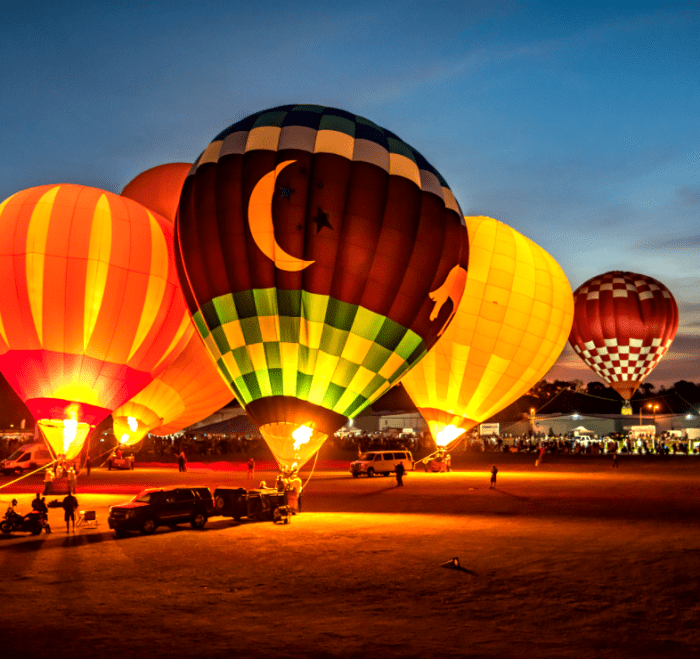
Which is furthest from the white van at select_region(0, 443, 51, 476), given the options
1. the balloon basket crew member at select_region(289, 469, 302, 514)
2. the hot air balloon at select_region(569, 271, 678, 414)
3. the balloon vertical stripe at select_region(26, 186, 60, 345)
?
the hot air balloon at select_region(569, 271, 678, 414)

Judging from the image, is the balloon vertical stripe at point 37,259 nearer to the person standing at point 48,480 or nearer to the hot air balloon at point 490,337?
the person standing at point 48,480

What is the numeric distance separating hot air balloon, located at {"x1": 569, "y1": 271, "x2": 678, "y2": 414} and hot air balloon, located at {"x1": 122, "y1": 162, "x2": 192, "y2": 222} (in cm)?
3275

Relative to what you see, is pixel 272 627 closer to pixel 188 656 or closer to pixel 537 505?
pixel 188 656

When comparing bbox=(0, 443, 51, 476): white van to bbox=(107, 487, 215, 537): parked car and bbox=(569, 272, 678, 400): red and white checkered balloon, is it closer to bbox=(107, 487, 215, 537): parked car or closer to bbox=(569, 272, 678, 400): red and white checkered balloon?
bbox=(107, 487, 215, 537): parked car

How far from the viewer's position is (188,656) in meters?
6.85

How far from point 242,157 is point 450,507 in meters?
10.5

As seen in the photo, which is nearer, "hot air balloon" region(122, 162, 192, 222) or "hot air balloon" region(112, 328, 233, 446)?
"hot air balloon" region(122, 162, 192, 222)

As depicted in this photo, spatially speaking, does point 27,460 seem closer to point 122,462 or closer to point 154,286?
point 122,462

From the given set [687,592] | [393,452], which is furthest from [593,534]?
[393,452]

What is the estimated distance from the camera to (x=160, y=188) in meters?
30.4

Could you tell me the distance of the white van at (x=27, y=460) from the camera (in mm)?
33747

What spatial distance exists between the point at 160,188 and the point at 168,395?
895 cm

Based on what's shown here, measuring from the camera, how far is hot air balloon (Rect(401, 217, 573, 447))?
91.2 ft

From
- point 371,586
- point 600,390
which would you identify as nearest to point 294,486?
point 371,586
